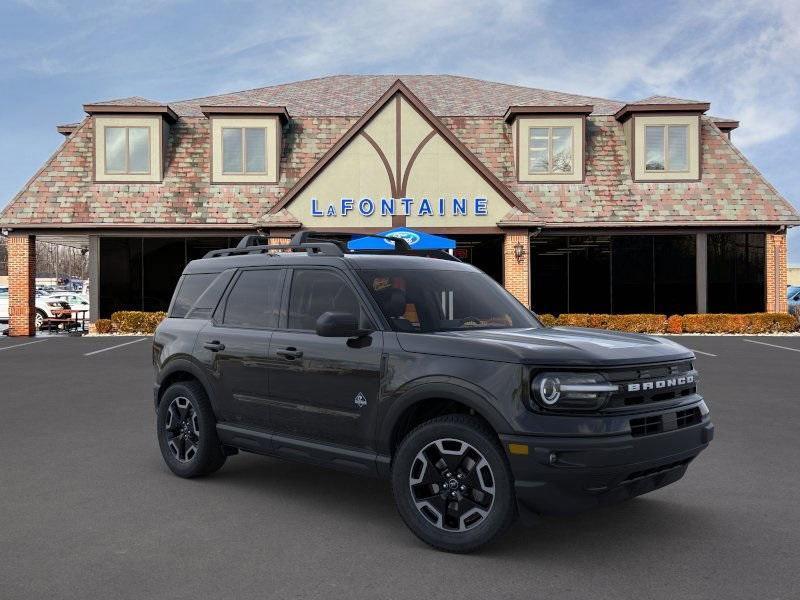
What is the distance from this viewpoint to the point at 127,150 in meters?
25.2

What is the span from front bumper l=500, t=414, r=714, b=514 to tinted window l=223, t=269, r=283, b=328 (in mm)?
2459

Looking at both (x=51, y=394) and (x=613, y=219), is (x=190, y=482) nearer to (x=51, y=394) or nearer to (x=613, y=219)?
(x=51, y=394)

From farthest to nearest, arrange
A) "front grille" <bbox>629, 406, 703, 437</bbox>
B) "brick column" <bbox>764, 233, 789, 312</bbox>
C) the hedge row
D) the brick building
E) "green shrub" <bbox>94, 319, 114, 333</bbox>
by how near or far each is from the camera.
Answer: "brick column" <bbox>764, 233, 789, 312</bbox> < "green shrub" <bbox>94, 319, 114, 333</bbox> < the hedge row < the brick building < "front grille" <bbox>629, 406, 703, 437</bbox>

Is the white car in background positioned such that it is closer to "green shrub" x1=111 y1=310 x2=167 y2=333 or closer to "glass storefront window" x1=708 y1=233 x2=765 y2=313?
"green shrub" x1=111 y1=310 x2=167 y2=333

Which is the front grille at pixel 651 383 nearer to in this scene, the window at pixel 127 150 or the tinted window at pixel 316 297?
the tinted window at pixel 316 297

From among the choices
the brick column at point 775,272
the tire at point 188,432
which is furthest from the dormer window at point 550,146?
the tire at point 188,432

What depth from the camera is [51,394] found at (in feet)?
38.2

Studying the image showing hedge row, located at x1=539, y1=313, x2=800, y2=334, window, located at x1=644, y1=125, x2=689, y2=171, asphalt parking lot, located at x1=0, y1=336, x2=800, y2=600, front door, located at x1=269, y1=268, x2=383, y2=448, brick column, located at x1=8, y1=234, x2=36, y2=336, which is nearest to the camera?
asphalt parking lot, located at x1=0, y1=336, x2=800, y2=600

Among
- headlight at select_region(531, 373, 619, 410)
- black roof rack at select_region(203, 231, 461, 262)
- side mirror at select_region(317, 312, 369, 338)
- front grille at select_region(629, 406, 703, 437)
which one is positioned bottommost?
front grille at select_region(629, 406, 703, 437)

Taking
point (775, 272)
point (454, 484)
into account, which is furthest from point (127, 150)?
point (454, 484)

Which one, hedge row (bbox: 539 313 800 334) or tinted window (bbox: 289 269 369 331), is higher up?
tinted window (bbox: 289 269 369 331)

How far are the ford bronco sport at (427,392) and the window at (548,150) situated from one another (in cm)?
1956

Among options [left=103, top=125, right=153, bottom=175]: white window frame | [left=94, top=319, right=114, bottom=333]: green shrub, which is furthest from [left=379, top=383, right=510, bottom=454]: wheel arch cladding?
[left=103, top=125, right=153, bottom=175]: white window frame

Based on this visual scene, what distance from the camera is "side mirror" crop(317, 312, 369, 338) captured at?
5027 mm
